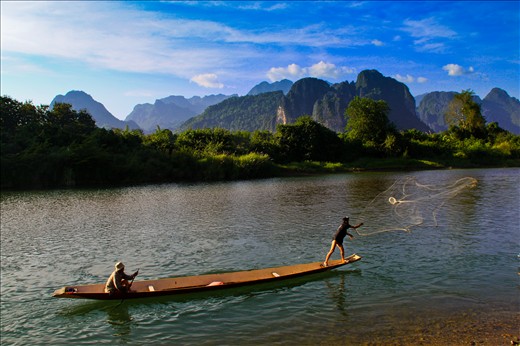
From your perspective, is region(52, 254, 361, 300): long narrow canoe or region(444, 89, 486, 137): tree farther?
region(444, 89, 486, 137): tree

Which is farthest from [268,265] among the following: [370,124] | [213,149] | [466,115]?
[466,115]

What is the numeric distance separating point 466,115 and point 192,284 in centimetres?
9747

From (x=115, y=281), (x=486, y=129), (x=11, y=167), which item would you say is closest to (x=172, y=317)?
(x=115, y=281)

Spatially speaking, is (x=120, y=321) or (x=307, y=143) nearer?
(x=120, y=321)

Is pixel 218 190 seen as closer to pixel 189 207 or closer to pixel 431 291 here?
pixel 189 207

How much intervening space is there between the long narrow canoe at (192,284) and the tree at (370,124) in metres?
69.6

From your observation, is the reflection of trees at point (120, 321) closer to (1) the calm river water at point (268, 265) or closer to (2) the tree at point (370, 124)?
(1) the calm river water at point (268, 265)

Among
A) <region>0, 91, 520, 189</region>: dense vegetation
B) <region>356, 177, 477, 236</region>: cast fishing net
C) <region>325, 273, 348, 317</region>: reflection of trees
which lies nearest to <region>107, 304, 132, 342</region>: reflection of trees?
<region>325, 273, 348, 317</region>: reflection of trees

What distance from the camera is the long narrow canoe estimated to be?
1327cm

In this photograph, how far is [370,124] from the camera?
8381cm

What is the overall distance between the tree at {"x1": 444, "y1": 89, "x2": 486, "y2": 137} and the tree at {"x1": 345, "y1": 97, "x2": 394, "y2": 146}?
21835 mm

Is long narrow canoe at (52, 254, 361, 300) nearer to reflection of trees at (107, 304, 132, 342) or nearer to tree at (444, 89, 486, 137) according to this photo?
reflection of trees at (107, 304, 132, 342)

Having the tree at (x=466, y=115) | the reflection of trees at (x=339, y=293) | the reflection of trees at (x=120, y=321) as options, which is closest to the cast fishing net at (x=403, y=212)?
the reflection of trees at (x=339, y=293)

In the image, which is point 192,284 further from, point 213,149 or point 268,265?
point 213,149
